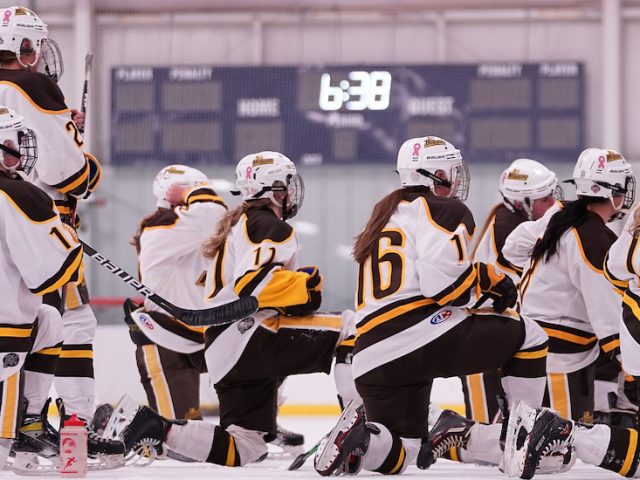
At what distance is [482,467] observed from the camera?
4281 millimetres

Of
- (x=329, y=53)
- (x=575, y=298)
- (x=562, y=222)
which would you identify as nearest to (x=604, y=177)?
(x=562, y=222)

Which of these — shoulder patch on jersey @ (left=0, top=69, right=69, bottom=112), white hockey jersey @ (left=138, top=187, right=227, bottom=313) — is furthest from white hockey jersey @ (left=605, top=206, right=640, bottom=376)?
white hockey jersey @ (left=138, top=187, right=227, bottom=313)

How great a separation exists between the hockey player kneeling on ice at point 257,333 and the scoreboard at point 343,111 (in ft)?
21.0

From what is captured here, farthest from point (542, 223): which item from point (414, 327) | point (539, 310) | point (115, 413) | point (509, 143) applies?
point (509, 143)

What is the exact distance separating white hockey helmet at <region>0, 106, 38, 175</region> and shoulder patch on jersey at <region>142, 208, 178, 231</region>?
5.58 feet

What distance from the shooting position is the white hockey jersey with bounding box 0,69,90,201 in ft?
13.0

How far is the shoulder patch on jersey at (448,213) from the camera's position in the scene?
12.0ft

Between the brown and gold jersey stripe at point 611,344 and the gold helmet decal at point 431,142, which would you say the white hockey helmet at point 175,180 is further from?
the brown and gold jersey stripe at point 611,344

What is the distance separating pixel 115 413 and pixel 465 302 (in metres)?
1.10

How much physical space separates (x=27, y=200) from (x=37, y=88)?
0.70 m

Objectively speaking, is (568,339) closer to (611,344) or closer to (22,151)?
(611,344)

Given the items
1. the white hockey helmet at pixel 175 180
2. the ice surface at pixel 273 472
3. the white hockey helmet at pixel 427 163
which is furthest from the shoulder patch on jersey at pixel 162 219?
the white hockey helmet at pixel 427 163

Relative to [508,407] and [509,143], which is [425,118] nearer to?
[509,143]

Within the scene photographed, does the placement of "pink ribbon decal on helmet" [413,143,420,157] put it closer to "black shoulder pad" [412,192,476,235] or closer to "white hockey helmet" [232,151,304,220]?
"black shoulder pad" [412,192,476,235]
